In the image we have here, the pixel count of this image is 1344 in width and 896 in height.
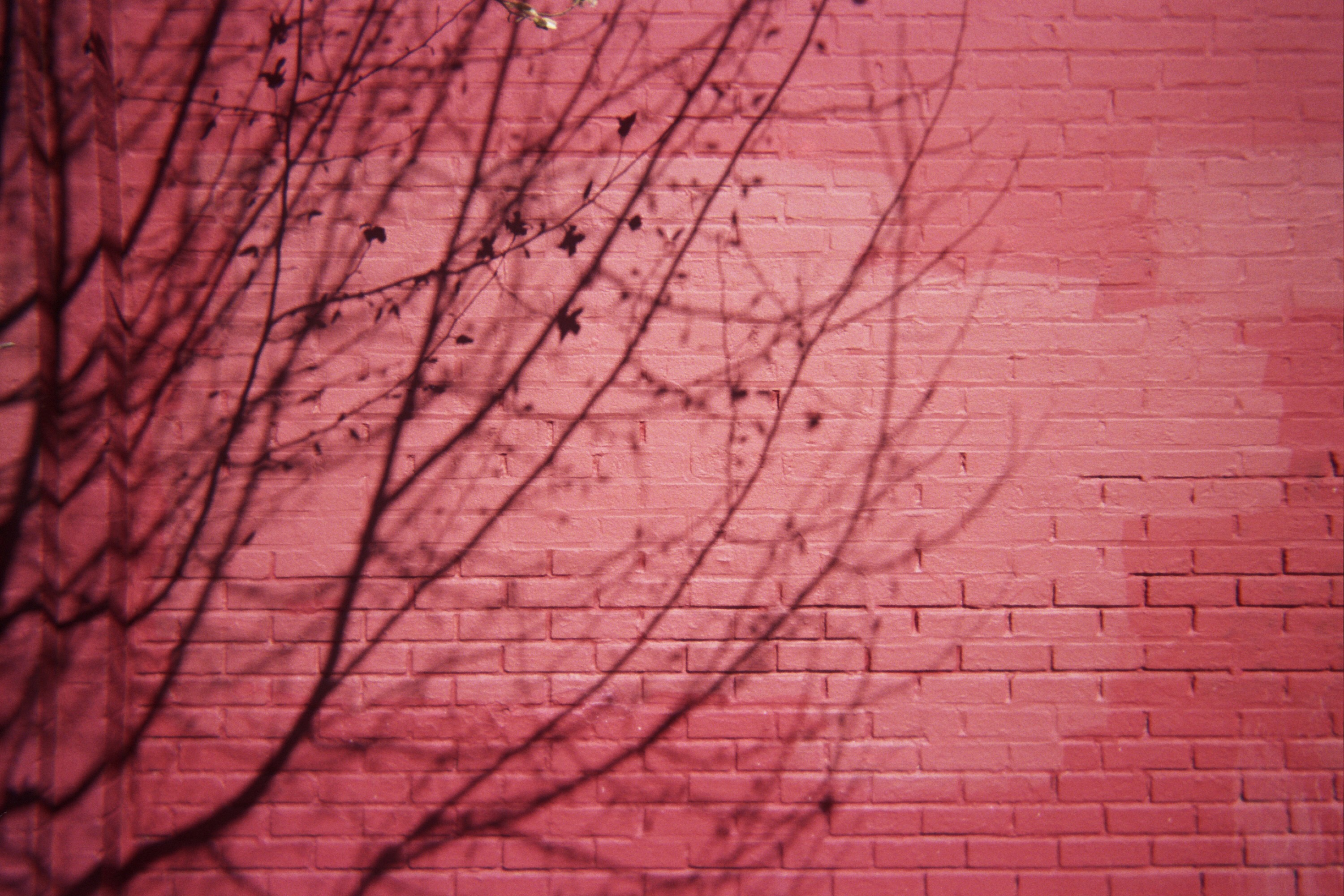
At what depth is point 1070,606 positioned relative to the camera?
2.64 metres

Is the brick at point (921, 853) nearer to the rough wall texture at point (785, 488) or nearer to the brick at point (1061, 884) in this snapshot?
the rough wall texture at point (785, 488)

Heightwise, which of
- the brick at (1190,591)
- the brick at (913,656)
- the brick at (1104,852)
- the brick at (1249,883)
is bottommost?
the brick at (1249,883)

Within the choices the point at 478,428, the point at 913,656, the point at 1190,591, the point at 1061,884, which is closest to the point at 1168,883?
the point at 1061,884

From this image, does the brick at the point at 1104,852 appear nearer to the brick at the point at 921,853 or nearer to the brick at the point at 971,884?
the brick at the point at 971,884

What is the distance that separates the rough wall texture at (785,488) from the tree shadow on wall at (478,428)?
0.02 m

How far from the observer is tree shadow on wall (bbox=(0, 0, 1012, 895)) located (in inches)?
103

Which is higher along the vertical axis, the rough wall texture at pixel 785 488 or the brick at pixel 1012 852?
the rough wall texture at pixel 785 488

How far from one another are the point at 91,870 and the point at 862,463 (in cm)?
303

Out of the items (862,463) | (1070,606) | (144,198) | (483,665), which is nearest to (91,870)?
(483,665)

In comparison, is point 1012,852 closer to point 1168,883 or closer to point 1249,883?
point 1168,883

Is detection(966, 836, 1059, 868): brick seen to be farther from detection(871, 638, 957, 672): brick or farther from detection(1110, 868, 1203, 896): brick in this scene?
detection(871, 638, 957, 672): brick

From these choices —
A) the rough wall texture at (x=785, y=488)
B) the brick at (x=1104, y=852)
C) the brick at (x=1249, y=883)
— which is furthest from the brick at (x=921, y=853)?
the brick at (x=1249, y=883)

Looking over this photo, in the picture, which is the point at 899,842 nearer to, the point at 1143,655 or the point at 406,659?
the point at 1143,655

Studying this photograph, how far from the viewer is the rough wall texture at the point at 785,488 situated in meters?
2.63
